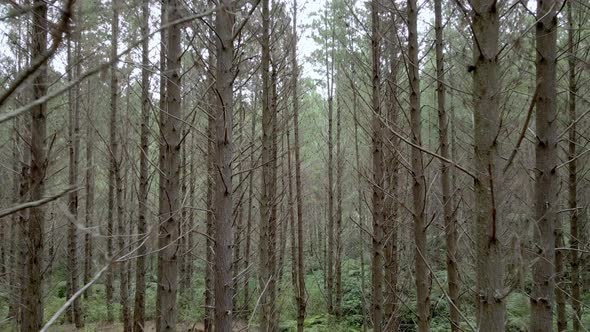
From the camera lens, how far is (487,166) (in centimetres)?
154

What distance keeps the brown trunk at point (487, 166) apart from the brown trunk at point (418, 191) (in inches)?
71.3

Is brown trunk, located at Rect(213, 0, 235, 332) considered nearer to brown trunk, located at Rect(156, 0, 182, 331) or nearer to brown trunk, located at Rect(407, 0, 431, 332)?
brown trunk, located at Rect(156, 0, 182, 331)

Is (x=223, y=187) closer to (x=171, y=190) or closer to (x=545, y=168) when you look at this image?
(x=171, y=190)

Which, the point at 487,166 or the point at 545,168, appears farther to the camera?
the point at 545,168

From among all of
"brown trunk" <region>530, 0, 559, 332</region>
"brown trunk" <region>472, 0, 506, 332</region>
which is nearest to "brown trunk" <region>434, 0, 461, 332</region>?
"brown trunk" <region>530, 0, 559, 332</region>

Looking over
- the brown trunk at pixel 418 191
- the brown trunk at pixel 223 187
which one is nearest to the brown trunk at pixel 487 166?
the brown trunk at pixel 223 187

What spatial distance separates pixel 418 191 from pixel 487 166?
6.65ft

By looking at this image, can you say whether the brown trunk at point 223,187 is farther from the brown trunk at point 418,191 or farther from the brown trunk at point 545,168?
the brown trunk at point 545,168

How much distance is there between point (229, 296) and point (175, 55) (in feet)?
6.96

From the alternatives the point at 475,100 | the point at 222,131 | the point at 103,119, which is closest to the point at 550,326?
the point at 475,100

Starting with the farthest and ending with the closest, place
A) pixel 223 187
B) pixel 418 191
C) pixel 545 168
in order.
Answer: pixel 418 191 → pixel 545 168 → pixel 223 187

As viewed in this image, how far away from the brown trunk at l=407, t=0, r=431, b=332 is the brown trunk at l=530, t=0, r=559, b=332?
2.66ft

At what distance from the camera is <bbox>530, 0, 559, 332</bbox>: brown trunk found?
279cm

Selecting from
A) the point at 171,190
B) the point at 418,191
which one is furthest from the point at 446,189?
the point at 171,190
